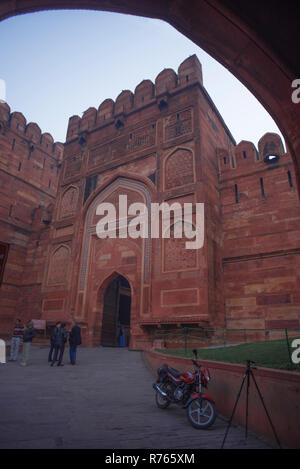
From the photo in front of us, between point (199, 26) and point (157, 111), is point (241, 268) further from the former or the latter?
point (199, 26)

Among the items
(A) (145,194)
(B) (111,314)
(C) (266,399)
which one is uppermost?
(A) (145,194)

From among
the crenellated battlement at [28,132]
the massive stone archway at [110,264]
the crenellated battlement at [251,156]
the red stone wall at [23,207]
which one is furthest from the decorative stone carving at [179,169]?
the crenellated battlement at [28,132]

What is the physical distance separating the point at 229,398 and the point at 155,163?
1007 cm

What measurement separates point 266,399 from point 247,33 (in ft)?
10.6

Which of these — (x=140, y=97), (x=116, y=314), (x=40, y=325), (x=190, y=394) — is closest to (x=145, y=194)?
(x=116, y=314)

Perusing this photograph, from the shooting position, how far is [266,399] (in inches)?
120

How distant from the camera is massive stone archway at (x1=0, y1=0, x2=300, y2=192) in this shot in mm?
2109

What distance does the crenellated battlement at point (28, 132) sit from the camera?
17.8 meters

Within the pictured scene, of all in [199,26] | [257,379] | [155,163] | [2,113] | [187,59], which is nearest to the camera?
[199,26]

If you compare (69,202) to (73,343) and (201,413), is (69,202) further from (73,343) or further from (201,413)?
(201,413)

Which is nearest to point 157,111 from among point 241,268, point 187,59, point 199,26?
point 187,59

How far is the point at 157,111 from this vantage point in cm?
1354

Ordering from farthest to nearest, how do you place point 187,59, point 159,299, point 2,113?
1. point 2,113
2. point 187,59
3. point 159,299

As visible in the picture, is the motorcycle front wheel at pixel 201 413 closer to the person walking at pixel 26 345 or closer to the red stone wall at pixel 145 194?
the person walking at pixel 26 345
